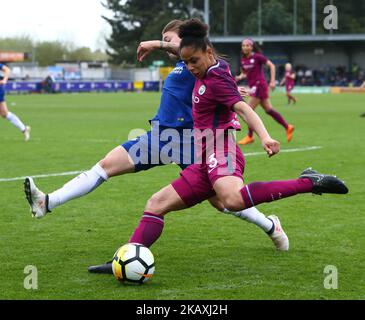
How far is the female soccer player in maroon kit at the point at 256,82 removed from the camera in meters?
17.7

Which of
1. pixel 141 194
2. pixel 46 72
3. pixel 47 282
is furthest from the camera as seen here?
pixel 46 72

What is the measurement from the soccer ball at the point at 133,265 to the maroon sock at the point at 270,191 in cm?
Result: 87

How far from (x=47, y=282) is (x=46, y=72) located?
78.0 m

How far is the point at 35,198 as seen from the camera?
678 cm

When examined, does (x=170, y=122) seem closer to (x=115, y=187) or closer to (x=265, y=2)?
(x=115, y=187)

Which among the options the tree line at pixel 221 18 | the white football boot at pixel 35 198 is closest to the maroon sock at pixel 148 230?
the white football boot at pixel 35 198

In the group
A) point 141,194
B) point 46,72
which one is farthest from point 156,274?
point 46,72

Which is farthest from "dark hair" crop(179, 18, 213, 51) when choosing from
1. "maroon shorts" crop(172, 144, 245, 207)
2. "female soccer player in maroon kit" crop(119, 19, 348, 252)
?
"maroon shorts" crop(172, 144, 245, 207)

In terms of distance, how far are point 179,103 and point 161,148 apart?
47 centimetres

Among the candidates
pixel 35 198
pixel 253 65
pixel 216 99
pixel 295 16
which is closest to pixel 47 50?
pixel 295 16

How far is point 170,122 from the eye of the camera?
714 cm

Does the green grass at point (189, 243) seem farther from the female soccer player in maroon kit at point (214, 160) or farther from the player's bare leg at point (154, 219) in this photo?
the female soccer player in maroon kit at point (214, 160)

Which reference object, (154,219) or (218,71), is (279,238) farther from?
(218,71)
